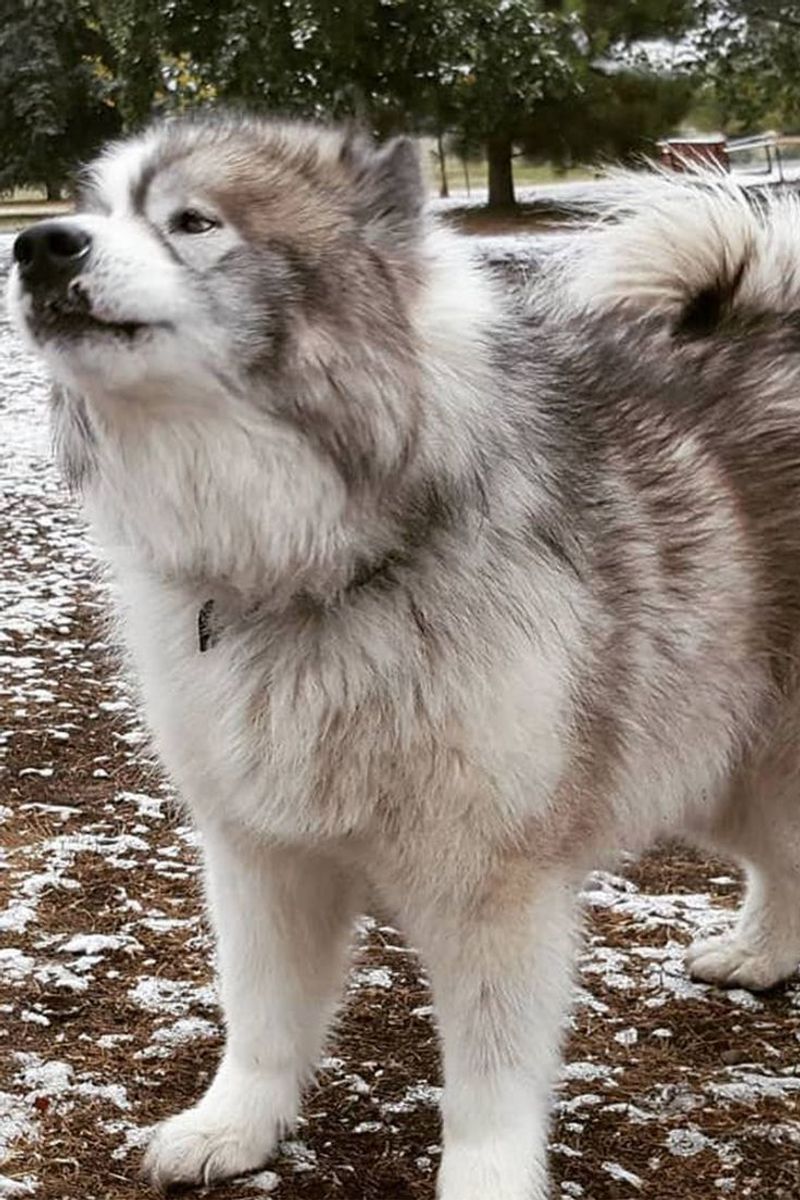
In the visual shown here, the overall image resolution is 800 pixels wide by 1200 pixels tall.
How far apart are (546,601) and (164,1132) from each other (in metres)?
1.07

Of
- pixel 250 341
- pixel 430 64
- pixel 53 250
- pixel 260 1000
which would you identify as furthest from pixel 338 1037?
pixel 430 64

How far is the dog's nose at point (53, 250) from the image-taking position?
180cm

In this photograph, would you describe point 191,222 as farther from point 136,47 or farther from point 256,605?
point 136,47

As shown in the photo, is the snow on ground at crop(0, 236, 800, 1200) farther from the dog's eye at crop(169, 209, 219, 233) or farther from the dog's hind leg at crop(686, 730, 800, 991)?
the dog's eye at crop(169, 209, 219, 233)

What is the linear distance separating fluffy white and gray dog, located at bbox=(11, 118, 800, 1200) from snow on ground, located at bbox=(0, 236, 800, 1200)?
169 mm

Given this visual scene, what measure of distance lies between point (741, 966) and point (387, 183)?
1.71m

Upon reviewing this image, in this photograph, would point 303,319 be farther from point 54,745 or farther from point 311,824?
point 54,745

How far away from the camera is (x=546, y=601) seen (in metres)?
2.12

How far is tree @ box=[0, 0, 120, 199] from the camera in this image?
21328mm

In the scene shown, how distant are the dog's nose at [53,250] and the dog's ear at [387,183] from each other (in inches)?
15.3

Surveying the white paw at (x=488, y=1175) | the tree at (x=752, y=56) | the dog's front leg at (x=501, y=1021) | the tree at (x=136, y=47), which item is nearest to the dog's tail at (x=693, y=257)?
the dog's front leg at (x=501, y=1021)

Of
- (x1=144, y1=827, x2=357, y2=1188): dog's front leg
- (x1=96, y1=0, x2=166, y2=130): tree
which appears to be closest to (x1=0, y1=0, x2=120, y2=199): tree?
(x1=96, y1=0, x2=166, y2=130): tree

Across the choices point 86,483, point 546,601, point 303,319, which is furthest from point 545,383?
point 86,483

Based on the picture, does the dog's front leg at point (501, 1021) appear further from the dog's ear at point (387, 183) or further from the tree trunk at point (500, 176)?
the tree trunk at point (500, 176)
